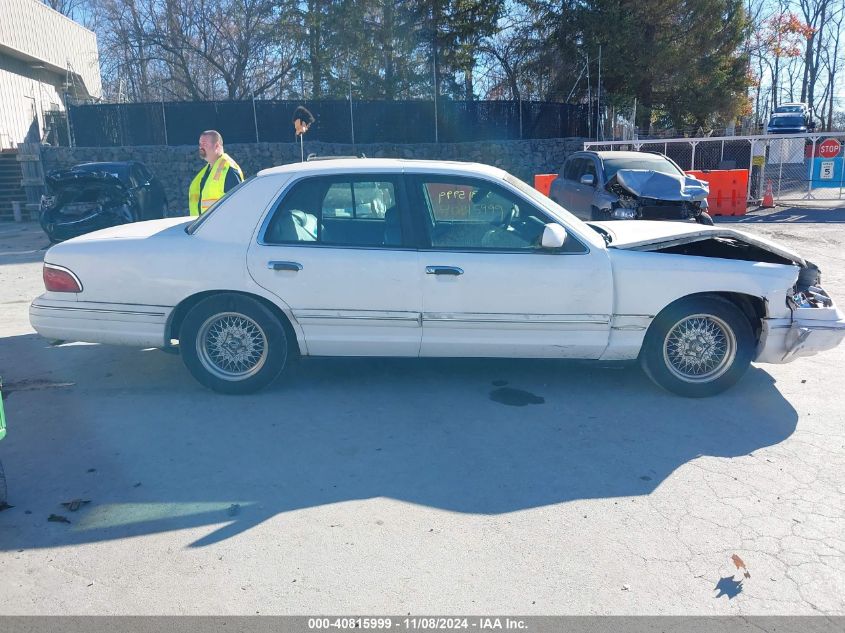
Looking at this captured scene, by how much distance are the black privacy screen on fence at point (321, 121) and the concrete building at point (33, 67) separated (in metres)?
1.52

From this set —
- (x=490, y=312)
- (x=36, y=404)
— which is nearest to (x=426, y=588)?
(x=490, y=312)

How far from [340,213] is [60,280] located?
84.2 inches

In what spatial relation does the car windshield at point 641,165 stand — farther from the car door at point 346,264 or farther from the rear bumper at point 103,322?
the rear bumper at point 103,322

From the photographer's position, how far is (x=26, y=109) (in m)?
27.3

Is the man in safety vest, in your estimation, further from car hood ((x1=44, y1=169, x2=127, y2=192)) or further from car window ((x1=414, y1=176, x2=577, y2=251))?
car hood ((x1=44, y1=169, x2=127, y2=192))

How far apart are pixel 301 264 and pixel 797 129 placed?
36646 millimetres

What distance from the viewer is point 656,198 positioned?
40.1 feet

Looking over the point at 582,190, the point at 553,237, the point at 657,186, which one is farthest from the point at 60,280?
the point at 582,190

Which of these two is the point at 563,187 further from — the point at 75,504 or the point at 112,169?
the point at 75,504

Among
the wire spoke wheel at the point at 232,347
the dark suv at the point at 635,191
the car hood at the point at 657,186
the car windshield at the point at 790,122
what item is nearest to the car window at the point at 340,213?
the wire spoke wheel at the point at 232,347

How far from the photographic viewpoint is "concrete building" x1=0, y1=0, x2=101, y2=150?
83.3 feet

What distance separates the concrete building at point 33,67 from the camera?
25.4 metres

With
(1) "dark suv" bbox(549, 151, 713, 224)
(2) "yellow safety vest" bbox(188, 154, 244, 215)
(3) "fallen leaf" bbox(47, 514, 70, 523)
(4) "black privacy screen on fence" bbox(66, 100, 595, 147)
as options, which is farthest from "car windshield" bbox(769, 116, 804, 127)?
(3) "fallen leaf" bbox(47, 514, 70, 523)

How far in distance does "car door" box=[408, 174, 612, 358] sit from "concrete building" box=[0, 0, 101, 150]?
20.9 metres
